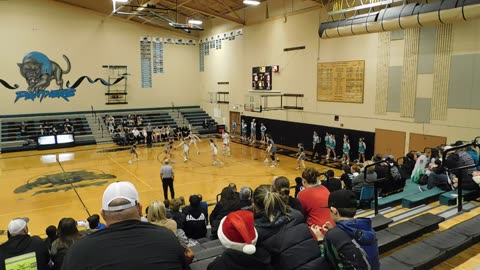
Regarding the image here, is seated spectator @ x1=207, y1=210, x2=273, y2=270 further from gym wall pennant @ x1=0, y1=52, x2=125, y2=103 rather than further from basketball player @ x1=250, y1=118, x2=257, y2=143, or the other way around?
gym wall pennant @ x1=0, y1=52, x2=125, y2=103

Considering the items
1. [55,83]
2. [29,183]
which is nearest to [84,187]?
[29,183]

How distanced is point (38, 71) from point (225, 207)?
23247 millimetres

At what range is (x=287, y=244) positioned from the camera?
2.73m

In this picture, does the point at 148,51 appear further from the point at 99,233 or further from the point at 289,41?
the point at 99,233

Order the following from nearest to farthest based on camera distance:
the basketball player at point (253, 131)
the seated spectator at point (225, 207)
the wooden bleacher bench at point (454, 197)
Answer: the seated spectator at point (225, 207) → the wooden bleacher bench at point (454, 197) → the basketball player at point (253, 131)

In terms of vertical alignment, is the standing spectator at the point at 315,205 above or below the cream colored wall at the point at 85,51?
below

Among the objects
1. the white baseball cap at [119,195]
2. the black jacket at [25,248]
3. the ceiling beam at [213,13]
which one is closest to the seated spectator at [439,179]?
the black jacket at [25,248]

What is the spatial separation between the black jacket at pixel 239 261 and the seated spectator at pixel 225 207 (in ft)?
11.2

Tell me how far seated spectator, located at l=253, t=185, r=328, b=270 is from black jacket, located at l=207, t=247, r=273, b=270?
0.58 feet

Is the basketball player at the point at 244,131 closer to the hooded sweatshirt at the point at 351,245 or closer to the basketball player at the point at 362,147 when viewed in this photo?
the basketball player at the point at 362,147

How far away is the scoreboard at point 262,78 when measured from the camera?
74.7ft

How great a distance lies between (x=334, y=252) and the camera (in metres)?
2.60

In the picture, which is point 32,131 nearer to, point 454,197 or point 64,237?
point 64,237

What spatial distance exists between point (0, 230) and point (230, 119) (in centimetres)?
1907
